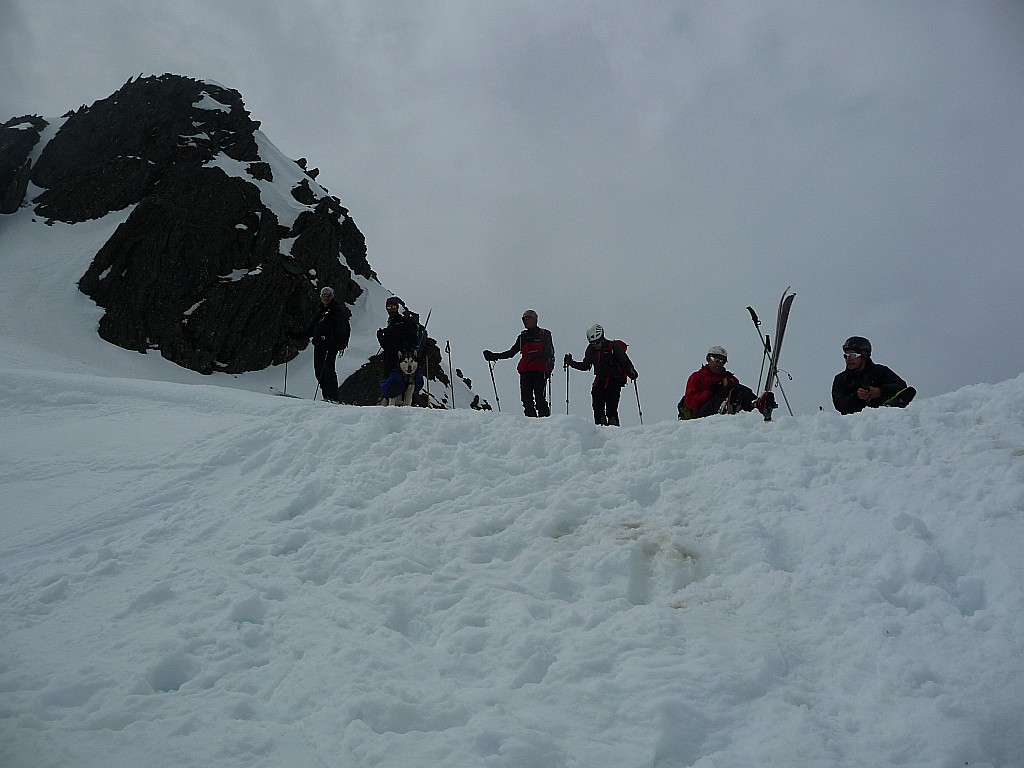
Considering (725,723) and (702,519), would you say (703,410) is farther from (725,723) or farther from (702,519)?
(725,723)

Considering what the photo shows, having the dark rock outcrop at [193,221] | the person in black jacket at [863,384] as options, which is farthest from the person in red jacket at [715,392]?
the dark rock outcrop at [193,221]

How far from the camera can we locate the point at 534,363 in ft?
32.4

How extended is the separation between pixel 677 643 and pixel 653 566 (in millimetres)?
719

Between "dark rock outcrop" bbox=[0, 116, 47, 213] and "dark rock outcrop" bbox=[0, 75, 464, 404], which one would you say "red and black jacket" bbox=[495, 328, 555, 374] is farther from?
"dark rock outcrop" bbox=[0, 116, 47, 213]

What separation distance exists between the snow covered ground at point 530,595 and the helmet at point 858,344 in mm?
1753

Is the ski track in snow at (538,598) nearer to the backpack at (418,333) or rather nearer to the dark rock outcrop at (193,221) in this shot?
the backpack at (418,333)

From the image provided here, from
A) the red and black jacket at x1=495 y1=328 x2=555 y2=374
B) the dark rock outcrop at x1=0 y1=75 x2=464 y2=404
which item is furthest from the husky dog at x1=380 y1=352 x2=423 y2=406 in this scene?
the dark rock outcrop at x1=0 y1=75 x2=464 y2=404

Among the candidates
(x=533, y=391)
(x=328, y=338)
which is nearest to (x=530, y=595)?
(x=533, y=391)

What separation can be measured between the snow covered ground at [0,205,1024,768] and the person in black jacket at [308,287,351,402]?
3693mm

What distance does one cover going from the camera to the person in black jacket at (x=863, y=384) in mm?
6676

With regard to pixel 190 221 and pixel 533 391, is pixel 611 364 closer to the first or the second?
pixel 533 391

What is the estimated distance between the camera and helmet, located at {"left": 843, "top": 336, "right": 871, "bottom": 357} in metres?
6.81

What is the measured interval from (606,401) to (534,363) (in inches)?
50.2

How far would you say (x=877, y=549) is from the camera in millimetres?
3873
